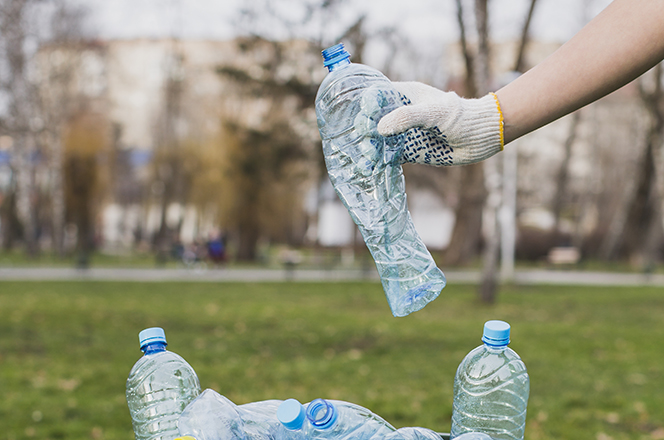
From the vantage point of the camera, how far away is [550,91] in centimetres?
145

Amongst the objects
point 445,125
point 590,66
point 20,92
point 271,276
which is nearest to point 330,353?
point 445,125

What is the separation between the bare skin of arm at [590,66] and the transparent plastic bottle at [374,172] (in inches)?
11.4

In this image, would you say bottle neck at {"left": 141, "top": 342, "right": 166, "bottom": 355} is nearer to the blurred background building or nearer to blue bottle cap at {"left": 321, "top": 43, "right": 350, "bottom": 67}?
blue bottle cap at {"left": 321, "top": 43, "right": 350, "bottom": 67}

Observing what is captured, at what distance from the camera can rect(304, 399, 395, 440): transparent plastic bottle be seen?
1.47m

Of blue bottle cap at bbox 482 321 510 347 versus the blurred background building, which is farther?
the blurred background building

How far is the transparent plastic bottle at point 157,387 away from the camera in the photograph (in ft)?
5.46

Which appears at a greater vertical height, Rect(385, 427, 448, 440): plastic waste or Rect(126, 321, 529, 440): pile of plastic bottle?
Rect(126, 321, 529, 440): pile of plastic bottle

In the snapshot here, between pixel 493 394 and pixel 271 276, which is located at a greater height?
pixel 493 394

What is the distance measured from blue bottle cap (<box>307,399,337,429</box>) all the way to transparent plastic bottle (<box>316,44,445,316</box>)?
0.29m

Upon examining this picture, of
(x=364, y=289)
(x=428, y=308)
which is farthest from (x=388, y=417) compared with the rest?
(x=364, y=289)

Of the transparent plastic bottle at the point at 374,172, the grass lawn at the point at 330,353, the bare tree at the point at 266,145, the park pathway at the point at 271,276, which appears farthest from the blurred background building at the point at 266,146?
the transparent plastic bottle at the point at 374,172

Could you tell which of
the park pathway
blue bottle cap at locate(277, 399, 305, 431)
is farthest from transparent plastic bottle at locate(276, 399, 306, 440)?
the park pathway

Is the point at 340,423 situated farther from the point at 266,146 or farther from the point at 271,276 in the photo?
the point at 266,146

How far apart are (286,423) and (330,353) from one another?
6608 millimetres
